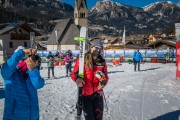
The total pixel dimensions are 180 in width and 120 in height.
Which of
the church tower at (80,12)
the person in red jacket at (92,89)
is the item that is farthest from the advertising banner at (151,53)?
the church tower at (80,12)

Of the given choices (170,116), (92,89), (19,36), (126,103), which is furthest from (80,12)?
(92,89)

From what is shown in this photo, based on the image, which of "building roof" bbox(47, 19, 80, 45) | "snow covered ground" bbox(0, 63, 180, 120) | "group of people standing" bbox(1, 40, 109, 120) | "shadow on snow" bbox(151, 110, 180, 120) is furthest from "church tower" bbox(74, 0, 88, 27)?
"group of people standing" bbox(1, 40, 109, 120)

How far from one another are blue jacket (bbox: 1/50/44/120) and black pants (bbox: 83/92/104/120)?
1.12m

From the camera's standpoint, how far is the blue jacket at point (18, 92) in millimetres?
3582

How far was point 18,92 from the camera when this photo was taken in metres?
3.66

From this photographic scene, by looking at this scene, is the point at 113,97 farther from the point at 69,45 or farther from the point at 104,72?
the point at 69,45

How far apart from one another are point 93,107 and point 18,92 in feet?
4.98

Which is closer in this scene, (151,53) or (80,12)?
(151,53)

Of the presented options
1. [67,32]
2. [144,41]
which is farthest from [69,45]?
[144,41]

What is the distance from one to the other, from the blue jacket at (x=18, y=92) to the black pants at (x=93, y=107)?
44.2 inches

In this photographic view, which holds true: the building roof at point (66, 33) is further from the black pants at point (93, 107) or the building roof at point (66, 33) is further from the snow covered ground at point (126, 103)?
the black pants at point (93, 107)

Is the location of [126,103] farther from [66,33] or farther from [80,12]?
[80,12]

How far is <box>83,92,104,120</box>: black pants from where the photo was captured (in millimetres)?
4582

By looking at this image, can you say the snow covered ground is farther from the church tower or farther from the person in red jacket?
the church tower
